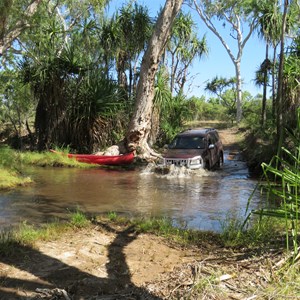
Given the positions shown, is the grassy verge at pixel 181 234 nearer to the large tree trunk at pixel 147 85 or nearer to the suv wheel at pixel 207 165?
the suv wheel at pixel 207 165

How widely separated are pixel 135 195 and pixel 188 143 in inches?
205

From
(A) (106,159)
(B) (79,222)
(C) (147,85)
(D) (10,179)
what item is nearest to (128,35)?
(C) (147,85)

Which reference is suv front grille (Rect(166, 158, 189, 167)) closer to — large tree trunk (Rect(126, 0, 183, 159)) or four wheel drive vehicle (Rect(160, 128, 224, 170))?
four wheel drive vehicle (Rect(160, 128, 224, 170))

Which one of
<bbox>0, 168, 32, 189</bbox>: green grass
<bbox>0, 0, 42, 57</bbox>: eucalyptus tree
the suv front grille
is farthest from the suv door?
<bbox>0, 0, 42, 57</bbox>: eucalyptus tree

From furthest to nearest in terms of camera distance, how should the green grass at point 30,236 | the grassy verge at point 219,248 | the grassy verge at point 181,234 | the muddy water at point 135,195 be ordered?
the muddy water at point 135,195 < the grassy verge at point 181,234 < the green grass at point 30,236 < the grassy verge at point 219,248

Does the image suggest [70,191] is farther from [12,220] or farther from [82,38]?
[82,38]

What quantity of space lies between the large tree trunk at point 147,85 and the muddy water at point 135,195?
136 inches

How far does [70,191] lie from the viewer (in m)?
10.8

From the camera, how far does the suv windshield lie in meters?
14.8

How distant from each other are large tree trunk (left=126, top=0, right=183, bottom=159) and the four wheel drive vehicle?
3.37 metres

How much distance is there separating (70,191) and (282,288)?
8365 millimetres

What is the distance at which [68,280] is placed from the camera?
4.07m

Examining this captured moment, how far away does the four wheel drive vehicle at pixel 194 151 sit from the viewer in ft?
45.4

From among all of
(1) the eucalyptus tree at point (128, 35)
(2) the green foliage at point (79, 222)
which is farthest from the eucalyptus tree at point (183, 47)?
(2) the green foliage at point (79, 222)
